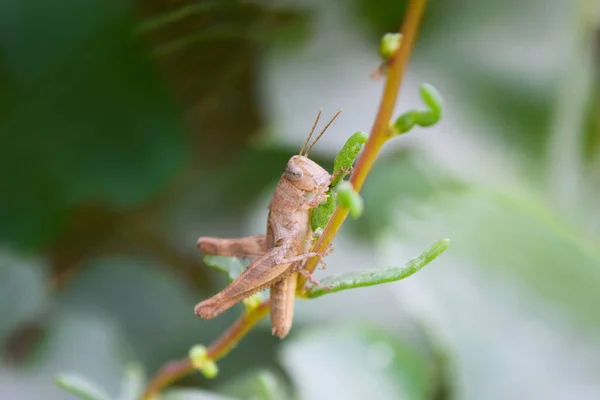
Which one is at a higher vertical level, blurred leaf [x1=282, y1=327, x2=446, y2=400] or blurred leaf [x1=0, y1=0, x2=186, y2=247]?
blurred leaf [x1=0, y1=0, x2=186, y2=247]

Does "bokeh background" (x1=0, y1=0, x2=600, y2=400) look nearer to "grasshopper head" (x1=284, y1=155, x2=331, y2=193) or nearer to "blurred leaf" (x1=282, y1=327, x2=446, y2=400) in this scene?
"blurred leaf" (x1=282, y1=327, x2=446, y2=400)

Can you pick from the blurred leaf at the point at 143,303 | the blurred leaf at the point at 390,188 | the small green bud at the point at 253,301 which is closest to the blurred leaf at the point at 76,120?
the blurred leaf at the point at 143,303

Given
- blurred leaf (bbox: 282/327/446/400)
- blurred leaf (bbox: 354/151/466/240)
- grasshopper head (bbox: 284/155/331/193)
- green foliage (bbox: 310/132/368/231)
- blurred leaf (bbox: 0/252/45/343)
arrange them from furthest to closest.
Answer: blurred leaf (bbox: 354/151/466/240)
blurred leaf (bbox: 0/252/45/343)
blurred leaf (bbox: 282/327/446/400)
grasshopper head (bbox: 284/155/331/193)
green foliage (bbox: 310/132/368/231)

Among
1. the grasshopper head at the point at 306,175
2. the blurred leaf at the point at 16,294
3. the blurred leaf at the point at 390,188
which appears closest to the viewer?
the grasshopper head at the point at 306,175

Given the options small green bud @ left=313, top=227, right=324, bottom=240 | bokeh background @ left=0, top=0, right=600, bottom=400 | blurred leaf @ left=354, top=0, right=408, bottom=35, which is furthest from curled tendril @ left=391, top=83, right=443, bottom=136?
blurred leaf @ left=354, top=0, right=408, bottom=35

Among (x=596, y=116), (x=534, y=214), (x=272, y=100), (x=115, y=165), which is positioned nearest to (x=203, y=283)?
(x=115, y=165)

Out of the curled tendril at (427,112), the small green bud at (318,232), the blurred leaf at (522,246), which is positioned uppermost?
the curled tendril at (427,112)

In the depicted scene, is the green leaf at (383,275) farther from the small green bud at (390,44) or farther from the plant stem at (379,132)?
the small green bud at (390,44)
